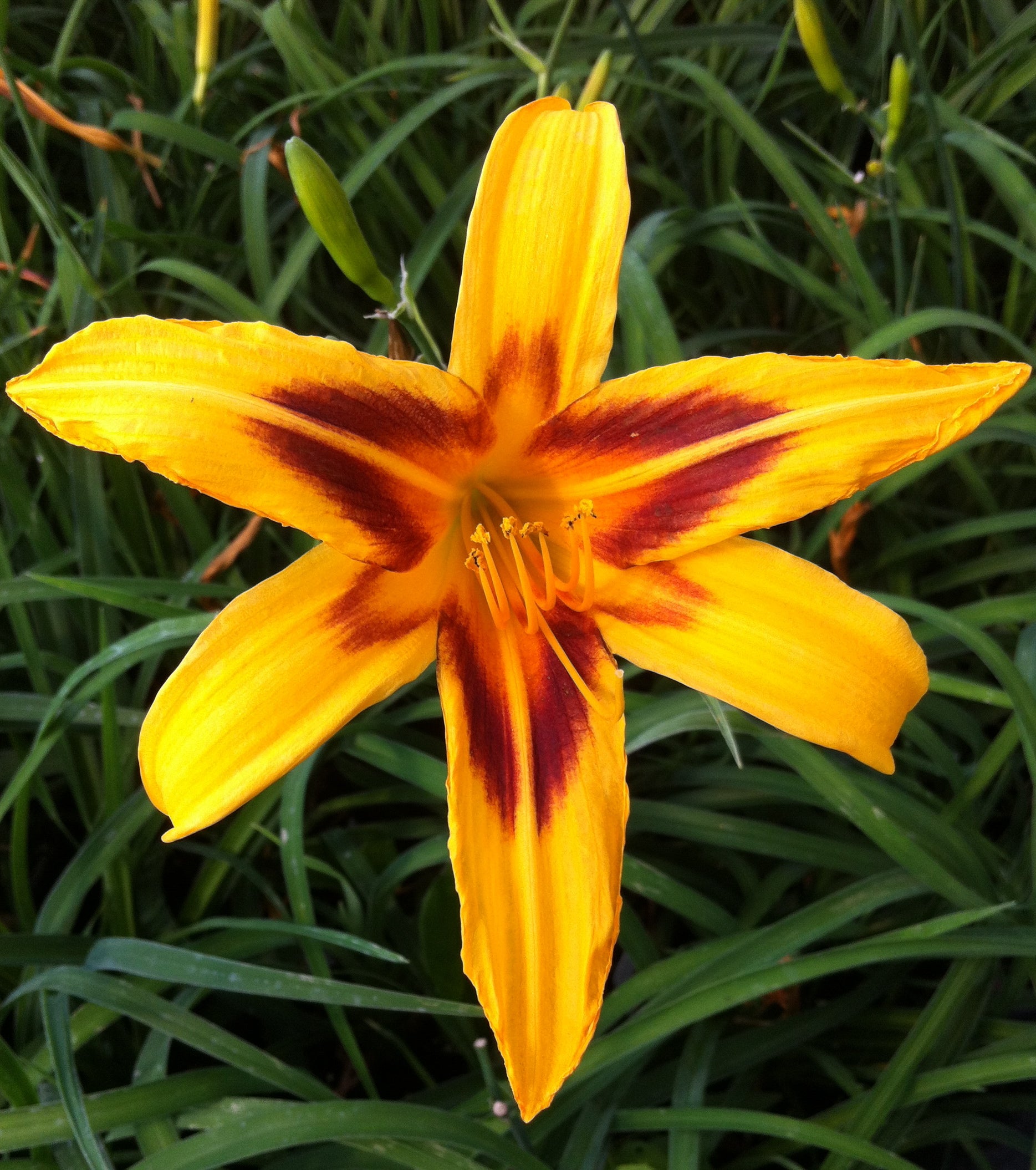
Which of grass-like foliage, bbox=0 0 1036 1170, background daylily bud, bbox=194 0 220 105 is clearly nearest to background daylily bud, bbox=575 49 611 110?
grass-like foliage, bbox=0 0 1036 1170

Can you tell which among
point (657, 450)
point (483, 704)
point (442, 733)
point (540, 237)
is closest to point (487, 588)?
point (483, 704)

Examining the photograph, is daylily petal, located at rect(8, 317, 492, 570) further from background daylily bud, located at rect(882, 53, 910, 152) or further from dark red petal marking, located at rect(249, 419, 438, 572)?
background daylily bud, located at rect(882, 53, 910, 152)

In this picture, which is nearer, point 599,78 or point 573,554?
point 573,554

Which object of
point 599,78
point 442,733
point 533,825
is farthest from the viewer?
point 442,733

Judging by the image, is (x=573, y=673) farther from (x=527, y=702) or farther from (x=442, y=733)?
(x=442, y=733)

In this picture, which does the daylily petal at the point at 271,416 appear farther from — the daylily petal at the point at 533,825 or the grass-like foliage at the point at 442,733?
the grass-like foliage at the point at 442,733

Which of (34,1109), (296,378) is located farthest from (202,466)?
(34,1109)

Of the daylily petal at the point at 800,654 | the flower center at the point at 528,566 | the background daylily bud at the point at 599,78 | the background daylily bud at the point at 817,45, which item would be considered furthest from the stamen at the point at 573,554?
the background daylily bud at the point at 817,45
